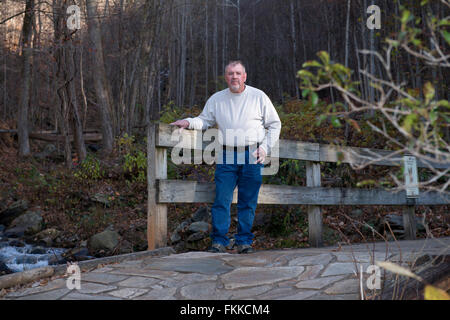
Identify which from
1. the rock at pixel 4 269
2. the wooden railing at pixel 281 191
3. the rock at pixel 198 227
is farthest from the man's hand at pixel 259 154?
the rock at pixel 4 269

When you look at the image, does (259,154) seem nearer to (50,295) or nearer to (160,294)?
(160,294)

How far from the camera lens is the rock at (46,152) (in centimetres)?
1513

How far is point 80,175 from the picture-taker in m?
11.6

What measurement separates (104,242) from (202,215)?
1842mm

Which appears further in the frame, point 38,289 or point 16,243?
point 16,243

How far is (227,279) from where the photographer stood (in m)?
3.56

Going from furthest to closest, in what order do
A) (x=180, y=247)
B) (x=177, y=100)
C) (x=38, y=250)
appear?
(x=177, y=100), (x=38, y=250), (x=180, y=247)

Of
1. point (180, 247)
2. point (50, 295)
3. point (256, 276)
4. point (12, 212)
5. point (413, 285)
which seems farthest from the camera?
point (12, 212)

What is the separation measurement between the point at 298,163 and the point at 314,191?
296cm

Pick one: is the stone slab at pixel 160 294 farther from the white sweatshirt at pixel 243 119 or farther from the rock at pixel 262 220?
the rock at pixel 262 220

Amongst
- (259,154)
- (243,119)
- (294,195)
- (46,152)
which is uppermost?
(243,119)

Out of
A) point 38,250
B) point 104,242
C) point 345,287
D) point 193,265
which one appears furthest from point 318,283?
point 38,250

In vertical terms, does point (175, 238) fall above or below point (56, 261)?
above

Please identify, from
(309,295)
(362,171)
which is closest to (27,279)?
(309,295)
